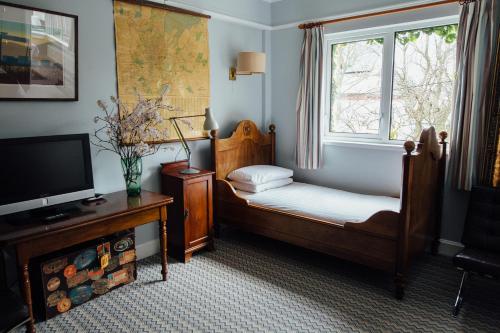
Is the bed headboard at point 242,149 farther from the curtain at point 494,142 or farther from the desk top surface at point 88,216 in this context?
the curtain at point 494,142

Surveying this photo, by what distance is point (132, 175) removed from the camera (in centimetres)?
291

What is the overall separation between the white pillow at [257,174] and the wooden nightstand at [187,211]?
45cm

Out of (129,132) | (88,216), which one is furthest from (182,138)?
(88,216)

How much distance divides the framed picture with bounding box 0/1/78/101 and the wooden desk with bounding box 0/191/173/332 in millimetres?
834

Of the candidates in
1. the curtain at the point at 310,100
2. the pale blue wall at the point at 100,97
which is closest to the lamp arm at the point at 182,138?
the pale blue wall at the point at 100,97

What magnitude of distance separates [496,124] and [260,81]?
240 centimetres

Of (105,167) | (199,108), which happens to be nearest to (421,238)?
(199,108)

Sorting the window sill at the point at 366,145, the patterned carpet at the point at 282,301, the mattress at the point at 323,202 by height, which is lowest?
the patterned carpet at the point at 282,301

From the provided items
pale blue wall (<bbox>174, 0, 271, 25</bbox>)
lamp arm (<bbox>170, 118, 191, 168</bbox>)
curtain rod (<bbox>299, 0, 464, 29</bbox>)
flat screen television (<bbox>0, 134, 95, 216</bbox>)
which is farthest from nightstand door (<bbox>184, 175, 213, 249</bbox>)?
curtain rod (<bbox>299, 0, 464, 29</bbox>)

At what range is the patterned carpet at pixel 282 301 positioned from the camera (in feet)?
7.77

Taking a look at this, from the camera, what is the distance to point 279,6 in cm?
421

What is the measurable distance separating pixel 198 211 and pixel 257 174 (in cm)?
73

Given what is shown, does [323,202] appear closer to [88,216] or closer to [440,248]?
[440,248]

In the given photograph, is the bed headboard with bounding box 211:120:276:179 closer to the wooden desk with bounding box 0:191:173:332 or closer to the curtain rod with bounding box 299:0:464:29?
the wooden desk with bounding box 0:191:173:332
